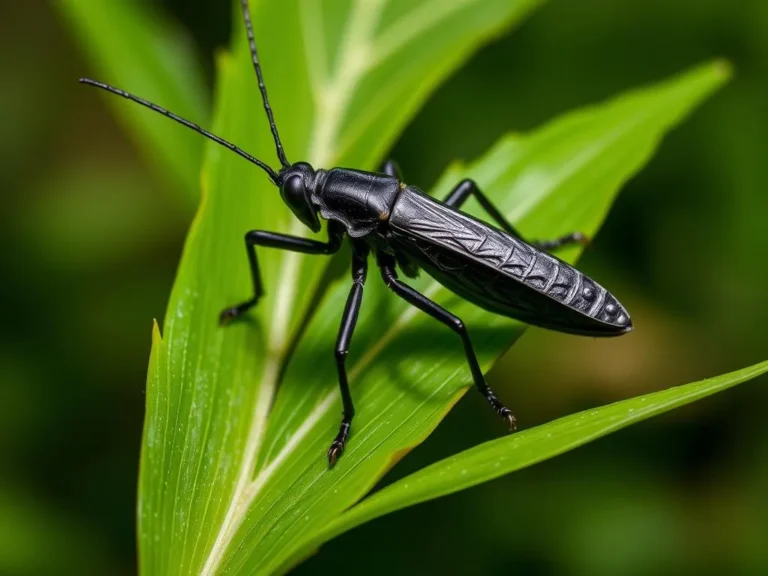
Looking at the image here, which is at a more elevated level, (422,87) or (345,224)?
(422,87)

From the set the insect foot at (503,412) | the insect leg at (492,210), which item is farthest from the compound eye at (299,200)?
the insect foot at (503,412)

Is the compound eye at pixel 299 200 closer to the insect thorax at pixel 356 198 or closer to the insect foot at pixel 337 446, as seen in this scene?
the insect thorax at pixel 356 198

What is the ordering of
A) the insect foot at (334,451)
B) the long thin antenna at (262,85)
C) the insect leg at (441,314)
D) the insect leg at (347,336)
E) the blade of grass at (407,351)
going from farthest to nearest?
the long thin antenna at (262,85)
the insect leg at (441,314)
the insect leg at (347,336)
the insect foot at (334,451)
the blade of grass at (407,351)

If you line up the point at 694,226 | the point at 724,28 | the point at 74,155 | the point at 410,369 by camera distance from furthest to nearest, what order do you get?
the point at 74,155 → the point at 724,28 → the point at 694,226 → the point at 410,369

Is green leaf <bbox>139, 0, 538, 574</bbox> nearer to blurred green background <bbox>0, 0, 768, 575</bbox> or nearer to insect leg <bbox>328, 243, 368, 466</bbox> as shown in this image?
insect leg <bbox>328, 243, 368, 466</bbox>

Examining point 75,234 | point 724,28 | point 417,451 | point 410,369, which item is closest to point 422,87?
point 410,369

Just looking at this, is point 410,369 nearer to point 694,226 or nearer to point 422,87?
point 422,87

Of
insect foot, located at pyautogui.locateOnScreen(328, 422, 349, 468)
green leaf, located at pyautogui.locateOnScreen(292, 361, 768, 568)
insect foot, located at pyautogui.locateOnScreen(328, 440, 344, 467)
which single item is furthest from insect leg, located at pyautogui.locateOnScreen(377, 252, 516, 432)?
green leaf, located at pyautogui.locateOnScreen(292, 361, 768, 568)
